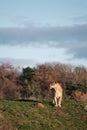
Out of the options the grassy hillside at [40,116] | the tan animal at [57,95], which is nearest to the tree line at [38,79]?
the tan animal at [57,95]

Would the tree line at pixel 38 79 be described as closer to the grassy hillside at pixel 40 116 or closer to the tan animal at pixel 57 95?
the tan animal at pixel 57 95

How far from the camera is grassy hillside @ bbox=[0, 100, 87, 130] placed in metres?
33.5

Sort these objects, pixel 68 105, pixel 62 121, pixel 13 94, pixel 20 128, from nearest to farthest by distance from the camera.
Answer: pixel 20 128
pixel 62 121
pixel 68 105
pixel 13 94

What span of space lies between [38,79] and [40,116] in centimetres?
5189

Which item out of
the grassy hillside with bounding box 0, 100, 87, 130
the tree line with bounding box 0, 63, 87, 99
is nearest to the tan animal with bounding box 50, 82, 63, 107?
the grassy hillside with bounding box 0, 100, 87, 130

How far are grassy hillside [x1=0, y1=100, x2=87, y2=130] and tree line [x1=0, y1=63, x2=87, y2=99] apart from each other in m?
29.1

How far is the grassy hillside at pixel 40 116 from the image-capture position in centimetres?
3347

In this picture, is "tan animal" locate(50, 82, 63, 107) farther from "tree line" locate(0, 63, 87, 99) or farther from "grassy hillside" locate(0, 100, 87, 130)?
"tree line" locate(0, 63, 87, 99)

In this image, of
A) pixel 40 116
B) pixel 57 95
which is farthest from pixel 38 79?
pixel 40 116

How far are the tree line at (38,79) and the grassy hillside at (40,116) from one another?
29.1 m

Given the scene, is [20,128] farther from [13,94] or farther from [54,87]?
[13,94]

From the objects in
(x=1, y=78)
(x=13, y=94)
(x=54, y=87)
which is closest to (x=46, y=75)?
(x=1, y=78)

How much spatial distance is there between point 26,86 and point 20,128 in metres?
48.1

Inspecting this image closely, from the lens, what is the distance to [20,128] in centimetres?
3291
